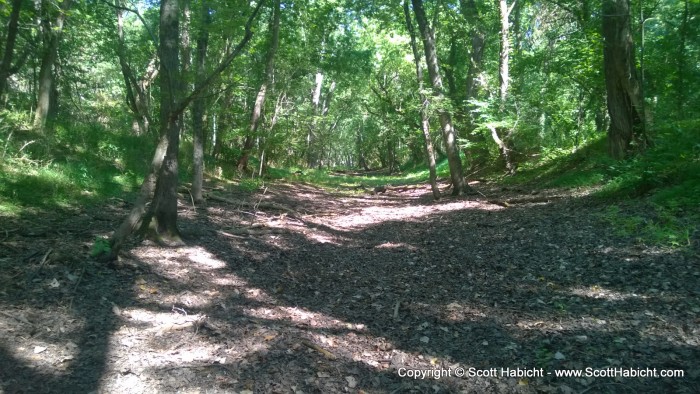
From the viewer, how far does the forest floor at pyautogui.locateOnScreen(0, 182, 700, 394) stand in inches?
134

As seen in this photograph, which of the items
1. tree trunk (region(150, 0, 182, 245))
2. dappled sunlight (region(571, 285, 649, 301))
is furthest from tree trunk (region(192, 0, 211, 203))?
dappled sunlight (region(571, 285, 649, 301))

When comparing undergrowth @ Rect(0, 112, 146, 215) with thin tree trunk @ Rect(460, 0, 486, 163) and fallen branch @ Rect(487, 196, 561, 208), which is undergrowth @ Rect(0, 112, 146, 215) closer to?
fallen branch @ Rect(487, 196, 561, 208)

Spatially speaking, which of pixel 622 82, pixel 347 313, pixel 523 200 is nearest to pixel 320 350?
pixel 347 313

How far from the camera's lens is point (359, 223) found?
11.1 metres

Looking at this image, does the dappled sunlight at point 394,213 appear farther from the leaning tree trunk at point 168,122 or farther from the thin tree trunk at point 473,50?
the leaning tree trunk at point 168,122

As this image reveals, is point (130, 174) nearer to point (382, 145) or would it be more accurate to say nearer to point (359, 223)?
point (359, 223)

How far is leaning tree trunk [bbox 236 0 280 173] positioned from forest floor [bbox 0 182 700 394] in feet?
30.5

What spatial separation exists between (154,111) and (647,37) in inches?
737

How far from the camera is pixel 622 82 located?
30.7ft

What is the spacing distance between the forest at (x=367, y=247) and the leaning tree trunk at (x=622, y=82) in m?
0.04

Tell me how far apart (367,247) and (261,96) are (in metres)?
10.3

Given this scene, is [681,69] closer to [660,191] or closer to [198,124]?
[660,191]

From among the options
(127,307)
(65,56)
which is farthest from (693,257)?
(65,56)

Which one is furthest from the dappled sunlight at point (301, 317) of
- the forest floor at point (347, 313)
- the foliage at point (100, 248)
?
the foliage at point (100, 248)
